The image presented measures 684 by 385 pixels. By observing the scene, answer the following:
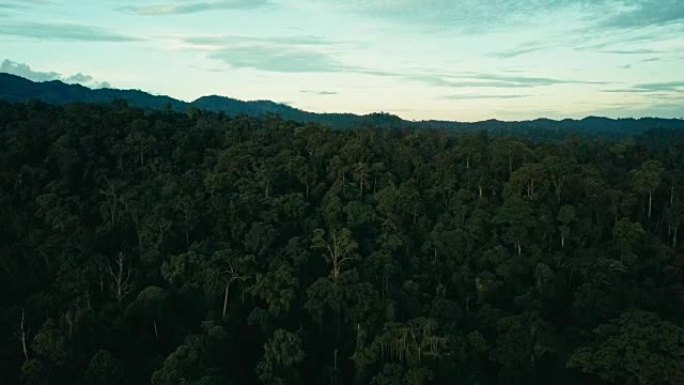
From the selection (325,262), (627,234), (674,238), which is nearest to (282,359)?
(325,262)

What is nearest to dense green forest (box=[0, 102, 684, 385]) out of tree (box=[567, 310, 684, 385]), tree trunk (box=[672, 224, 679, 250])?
tree (box=[567, 310, 684, 385])

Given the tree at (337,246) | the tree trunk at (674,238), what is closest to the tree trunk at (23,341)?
the tree at (337,246)

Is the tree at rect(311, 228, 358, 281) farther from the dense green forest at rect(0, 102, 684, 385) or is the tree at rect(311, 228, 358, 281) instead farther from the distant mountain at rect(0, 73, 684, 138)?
the distant mountain at rect(0, 73, 684, 138)

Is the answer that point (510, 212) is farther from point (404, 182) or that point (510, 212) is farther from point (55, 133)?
point (55, 133)

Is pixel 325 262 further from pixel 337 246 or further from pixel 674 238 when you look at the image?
pixel 674 238

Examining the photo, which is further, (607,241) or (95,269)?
(607,241)

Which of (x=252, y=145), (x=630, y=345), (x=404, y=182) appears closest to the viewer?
(x=630, y=345)

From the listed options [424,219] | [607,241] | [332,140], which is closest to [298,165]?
[332,140]
